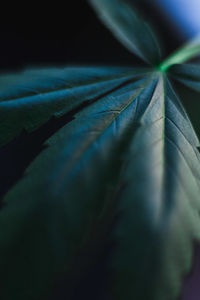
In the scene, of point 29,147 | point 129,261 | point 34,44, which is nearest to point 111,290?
point 129,261

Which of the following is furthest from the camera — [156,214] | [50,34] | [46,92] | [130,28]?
[50,34]

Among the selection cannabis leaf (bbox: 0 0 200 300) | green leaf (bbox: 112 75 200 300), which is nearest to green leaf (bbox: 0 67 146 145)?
cannabis leaf (bbox: 0 0 200 300)

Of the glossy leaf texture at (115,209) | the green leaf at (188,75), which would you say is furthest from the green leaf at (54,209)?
the green leaf at (188,75)

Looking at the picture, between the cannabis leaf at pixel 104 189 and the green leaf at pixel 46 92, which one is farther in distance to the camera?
the green leaf at pixel 46 92

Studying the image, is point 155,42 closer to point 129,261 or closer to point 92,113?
point 92,113

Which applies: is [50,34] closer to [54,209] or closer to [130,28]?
[130,28]

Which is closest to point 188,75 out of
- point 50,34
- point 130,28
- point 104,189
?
point 130,28

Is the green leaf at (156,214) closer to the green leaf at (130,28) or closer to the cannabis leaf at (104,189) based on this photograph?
the cannabis leaf at (104,189)
